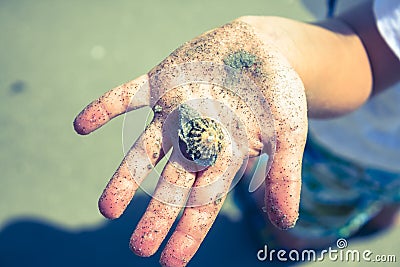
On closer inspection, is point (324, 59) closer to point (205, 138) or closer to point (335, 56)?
point (335, 56)

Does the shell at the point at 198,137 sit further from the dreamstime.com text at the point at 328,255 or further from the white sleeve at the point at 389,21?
the dreamstime.com text at the point at 328,255

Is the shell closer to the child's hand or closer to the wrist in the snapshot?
the child's hand

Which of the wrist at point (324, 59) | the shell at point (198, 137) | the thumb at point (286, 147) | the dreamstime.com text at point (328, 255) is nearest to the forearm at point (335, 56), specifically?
the wrist at point (324, 59)

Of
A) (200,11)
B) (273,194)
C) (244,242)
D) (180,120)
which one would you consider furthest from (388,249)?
(200,11)

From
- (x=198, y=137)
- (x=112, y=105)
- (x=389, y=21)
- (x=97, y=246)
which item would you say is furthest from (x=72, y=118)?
(x=389, y=21)

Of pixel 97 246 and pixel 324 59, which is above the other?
pixel 324 59

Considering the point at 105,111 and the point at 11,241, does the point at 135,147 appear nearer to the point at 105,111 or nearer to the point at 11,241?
the point at 105,111
